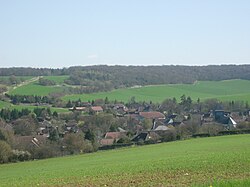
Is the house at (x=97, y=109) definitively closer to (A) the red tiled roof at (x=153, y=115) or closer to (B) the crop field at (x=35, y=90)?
(A) the red tiled roof at (x=153, y=115)

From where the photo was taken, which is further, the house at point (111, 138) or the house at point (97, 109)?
the house at point (97, 109)

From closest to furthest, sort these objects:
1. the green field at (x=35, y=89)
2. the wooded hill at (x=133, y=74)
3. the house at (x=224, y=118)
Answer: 1. the house at (x=224, y=118)
2. the green field at (x=35, y=89)
3. the wooded hill at (x=133, y=74)

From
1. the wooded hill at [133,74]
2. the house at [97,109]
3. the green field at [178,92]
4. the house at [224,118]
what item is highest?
the wooded hill at [133,74]

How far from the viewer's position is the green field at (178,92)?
5369 inches

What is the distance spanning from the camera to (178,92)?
14438 cm

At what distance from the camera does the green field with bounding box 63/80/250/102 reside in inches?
5369

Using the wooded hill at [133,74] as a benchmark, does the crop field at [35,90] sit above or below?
below

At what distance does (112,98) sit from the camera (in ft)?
445

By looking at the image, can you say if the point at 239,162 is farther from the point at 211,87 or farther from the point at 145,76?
the point at 145,76

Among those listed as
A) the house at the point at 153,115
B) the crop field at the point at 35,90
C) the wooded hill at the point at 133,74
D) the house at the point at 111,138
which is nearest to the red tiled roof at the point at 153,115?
the house at the point at 153,115

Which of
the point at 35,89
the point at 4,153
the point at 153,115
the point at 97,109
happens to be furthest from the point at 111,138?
the point at 35,89

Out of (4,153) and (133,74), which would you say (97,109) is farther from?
(4,153)

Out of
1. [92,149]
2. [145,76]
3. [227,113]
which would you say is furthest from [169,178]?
[145,76]

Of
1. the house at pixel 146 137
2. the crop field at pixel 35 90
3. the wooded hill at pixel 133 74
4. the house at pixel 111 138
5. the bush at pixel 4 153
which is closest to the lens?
the bush at pixel 4 153
